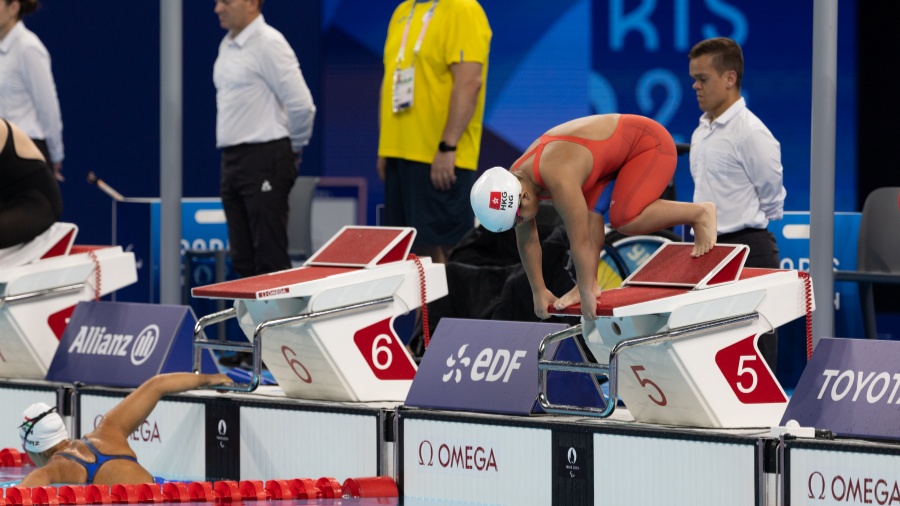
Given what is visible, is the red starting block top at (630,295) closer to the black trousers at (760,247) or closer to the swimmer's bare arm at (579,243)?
the swimmer's bare arm at (579,243)

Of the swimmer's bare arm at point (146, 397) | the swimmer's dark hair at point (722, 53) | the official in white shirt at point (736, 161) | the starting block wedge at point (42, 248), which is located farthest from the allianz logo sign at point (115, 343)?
the swimmer's dark hair at point (722, 53)

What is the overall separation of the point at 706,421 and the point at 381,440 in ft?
4.06

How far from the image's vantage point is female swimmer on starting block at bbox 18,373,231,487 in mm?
5441

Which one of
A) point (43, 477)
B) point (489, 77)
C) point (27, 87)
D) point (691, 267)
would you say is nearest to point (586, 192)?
point (691, 267)

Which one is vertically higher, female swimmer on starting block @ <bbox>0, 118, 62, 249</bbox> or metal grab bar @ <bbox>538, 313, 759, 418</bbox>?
female swimmer on starting block @ <bbox>0, 118, 62, 249</bbox>

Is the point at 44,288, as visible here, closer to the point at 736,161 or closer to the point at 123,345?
the point at 123,345

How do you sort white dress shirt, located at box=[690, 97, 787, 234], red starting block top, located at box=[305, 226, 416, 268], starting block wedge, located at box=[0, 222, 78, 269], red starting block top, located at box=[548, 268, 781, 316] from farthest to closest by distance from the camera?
starting block wedge, located at box=[0, 222, 78, 269], red starting block top, located at box=[305, 226, 416, 268], white dress shirt, located at box=[690, 97, 787, 234], red starting block top, located at box=[548, 268, 781, 316]

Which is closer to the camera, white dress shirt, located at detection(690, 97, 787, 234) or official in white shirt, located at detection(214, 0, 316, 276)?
white dress shirt, located at detection(690, 97, 787, 234)

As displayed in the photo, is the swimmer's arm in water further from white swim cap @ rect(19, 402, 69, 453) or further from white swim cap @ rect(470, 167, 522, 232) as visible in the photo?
white swim cap @ rect(470, 167, 522, 232)

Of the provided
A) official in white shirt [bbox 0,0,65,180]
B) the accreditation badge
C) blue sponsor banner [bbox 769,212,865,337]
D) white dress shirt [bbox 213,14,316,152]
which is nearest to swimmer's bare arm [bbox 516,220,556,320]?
the accreditation badge

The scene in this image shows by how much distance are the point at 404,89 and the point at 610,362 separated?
233 cm

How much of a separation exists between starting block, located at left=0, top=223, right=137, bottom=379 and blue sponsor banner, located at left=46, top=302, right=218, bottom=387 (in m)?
0.16

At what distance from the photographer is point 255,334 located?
223 inches

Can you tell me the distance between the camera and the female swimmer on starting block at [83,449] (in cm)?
544
